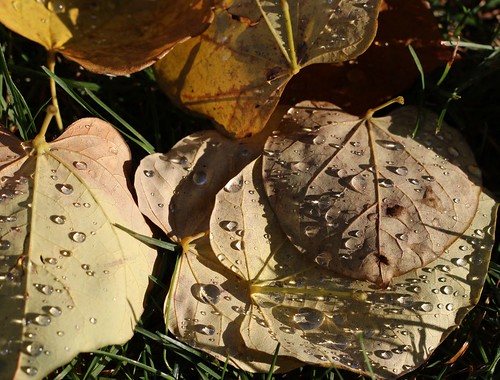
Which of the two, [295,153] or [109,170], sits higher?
[295,153]

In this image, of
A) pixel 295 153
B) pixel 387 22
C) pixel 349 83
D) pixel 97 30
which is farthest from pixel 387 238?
pixel 97 30

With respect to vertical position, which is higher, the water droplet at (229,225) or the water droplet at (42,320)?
the water droplet at (229,225)

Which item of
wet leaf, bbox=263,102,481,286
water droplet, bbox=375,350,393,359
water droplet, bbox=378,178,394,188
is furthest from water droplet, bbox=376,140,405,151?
water droplet, bbox=375,350,393,359

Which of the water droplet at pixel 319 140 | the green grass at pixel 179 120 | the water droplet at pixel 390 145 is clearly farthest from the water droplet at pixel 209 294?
the water droplet at pixel 390 145

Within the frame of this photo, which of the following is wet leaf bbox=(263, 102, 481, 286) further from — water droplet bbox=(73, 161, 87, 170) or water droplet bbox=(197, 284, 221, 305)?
water droplet bbox=(73, 161, 87, 170)

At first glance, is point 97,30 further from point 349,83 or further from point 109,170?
point 349,83

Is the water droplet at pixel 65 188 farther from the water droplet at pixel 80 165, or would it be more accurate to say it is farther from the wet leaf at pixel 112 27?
the wet leaf at pixel 112 27
